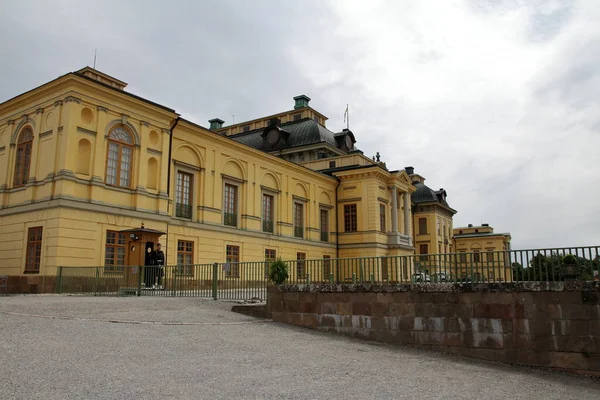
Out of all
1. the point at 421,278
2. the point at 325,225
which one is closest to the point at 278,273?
the point at 421,278

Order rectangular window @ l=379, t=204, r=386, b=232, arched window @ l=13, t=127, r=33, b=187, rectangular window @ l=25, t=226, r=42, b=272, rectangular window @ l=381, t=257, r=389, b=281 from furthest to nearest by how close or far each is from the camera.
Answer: rectangular window @ l=379, t=204, r=386, b=232 < arched window @ l=13, t=127, r=33, b=187 < rectangular window @ l=25, t=226, r=42, b=272 < rectangular window @ l=381, t=257, r=389, b=281

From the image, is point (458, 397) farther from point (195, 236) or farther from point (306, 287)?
point (195, 236)

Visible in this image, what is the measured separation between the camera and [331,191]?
42.2 metres

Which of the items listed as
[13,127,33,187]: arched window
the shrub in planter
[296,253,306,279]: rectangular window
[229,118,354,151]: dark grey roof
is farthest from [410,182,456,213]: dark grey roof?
→ the shrub in planter

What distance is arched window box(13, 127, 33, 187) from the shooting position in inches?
929

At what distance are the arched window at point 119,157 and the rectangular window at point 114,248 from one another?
2.48 metres

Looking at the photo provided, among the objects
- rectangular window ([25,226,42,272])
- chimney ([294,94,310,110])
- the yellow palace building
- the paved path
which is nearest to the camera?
the paved path

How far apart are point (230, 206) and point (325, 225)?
12.0 metres

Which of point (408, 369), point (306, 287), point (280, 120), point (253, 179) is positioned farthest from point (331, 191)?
point (408, 369)

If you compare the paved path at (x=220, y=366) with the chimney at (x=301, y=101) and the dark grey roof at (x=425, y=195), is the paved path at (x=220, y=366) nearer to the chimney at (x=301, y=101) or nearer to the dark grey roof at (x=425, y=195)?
the chimney at (x=301, y=101)

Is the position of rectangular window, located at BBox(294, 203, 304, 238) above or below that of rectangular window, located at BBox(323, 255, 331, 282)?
above

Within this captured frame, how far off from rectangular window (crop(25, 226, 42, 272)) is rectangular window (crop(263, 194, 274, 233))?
15398 millimetres

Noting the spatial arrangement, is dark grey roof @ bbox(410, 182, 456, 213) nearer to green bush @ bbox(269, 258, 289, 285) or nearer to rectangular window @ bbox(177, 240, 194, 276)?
rectangular window @ bbox(177, 240, 194, 276)

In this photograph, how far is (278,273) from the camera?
14250 mm
